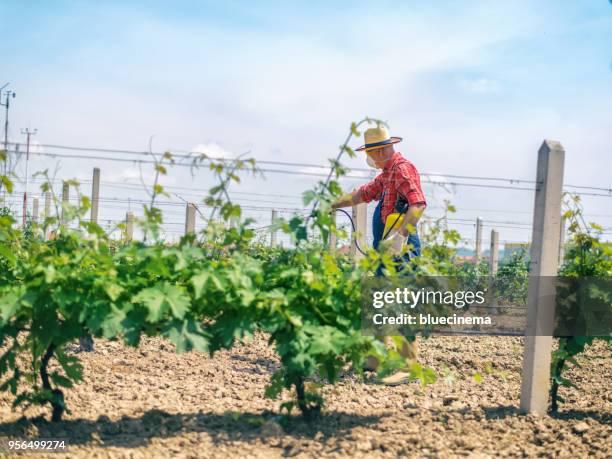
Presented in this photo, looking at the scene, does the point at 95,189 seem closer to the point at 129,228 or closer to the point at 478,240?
the point at 129,228

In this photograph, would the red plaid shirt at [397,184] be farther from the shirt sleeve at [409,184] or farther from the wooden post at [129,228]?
the wooden post at [129,228]

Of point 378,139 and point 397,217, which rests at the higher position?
point 378,139

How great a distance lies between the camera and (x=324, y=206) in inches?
117

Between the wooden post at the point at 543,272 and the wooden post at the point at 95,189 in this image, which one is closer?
the wooden post at the point at 543,272

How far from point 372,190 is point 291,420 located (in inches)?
76.8

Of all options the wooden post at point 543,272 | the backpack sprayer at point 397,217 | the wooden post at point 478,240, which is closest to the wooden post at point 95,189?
the backpack sprayer at point 397,217

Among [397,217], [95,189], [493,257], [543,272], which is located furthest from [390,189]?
[493,257]

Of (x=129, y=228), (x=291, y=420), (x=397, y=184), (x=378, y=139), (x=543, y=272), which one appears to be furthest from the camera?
(x=129, y=228)

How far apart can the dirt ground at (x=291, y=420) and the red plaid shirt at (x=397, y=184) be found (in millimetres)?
1172

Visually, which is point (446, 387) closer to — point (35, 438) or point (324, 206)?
point (324, 206)

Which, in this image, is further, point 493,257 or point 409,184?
point 493,257

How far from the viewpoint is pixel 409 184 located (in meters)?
4.30

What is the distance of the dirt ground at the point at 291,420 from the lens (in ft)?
9.98

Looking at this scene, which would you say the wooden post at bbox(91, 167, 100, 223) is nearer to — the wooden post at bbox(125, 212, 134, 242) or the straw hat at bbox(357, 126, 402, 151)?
the wooden post at bbox(125, 212, 134, 242)
